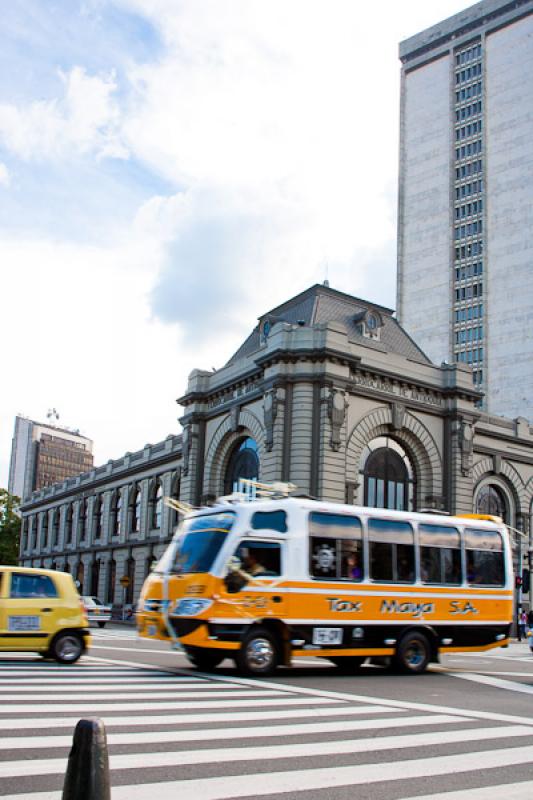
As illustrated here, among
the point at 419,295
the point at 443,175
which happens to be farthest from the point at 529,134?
the point at 419,295

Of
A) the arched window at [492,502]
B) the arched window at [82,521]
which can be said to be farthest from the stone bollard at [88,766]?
the arched window at [82,521]

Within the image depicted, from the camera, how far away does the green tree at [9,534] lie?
8619 cm

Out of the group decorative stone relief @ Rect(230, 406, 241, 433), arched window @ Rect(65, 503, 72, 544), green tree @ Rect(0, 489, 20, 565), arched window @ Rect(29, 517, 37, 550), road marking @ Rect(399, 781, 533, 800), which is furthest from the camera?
green tree @ Rect(0, 489, 20, 565)

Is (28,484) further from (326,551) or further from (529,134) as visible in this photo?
(326,551)

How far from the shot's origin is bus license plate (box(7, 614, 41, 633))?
15.3 m

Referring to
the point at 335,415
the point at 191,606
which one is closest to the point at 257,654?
the point at 191,606

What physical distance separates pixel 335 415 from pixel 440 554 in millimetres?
16653

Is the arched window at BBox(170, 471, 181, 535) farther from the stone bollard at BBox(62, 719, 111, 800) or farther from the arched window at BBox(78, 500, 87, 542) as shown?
the stone bollard at BBox(62, 719, 111, 800)

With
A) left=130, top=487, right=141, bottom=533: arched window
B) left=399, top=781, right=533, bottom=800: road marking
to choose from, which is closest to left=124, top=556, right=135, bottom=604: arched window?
left=130, top=487, right=141, bottom=533: arched window

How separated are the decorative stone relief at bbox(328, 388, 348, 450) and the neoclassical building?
51mm

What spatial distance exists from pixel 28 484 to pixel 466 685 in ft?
449

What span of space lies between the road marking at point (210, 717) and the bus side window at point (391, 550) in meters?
6.19

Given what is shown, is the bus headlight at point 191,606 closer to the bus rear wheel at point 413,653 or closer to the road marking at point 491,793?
the bus rear wheel at point 413,653

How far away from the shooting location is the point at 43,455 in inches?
5763
